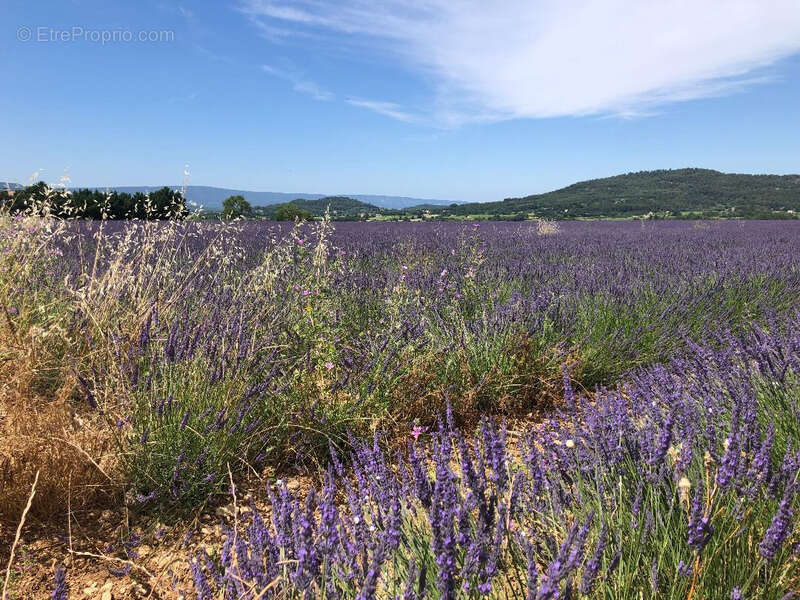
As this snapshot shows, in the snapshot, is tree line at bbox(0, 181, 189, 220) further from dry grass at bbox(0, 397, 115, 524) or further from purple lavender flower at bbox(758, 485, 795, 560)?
purple lavender flower at bbox(758, 485, 795, 560)

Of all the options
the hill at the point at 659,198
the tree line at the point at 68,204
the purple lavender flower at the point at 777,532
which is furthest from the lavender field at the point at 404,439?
the hill at the point at 659,198

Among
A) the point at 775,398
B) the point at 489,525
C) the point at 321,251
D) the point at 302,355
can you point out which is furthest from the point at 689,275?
the point at 489,525

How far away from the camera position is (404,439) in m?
2.42

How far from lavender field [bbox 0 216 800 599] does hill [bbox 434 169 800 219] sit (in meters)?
31.5

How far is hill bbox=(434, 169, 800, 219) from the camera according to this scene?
38531mm

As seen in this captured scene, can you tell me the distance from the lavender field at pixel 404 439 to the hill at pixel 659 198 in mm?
31485

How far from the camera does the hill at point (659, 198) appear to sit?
126 ft

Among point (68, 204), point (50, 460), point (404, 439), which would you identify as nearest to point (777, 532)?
point (404, 439)

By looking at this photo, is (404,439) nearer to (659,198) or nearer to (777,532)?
(777,532)

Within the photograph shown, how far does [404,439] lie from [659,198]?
5932 centimetres

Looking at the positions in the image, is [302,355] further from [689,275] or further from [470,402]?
[689,275]

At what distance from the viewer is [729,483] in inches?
42.9

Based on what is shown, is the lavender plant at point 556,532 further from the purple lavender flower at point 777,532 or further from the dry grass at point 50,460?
the dry grass at point 50,460

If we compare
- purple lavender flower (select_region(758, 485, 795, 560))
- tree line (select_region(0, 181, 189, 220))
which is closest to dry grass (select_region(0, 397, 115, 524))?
tree line (select_region(0, 181, 189, 220))
